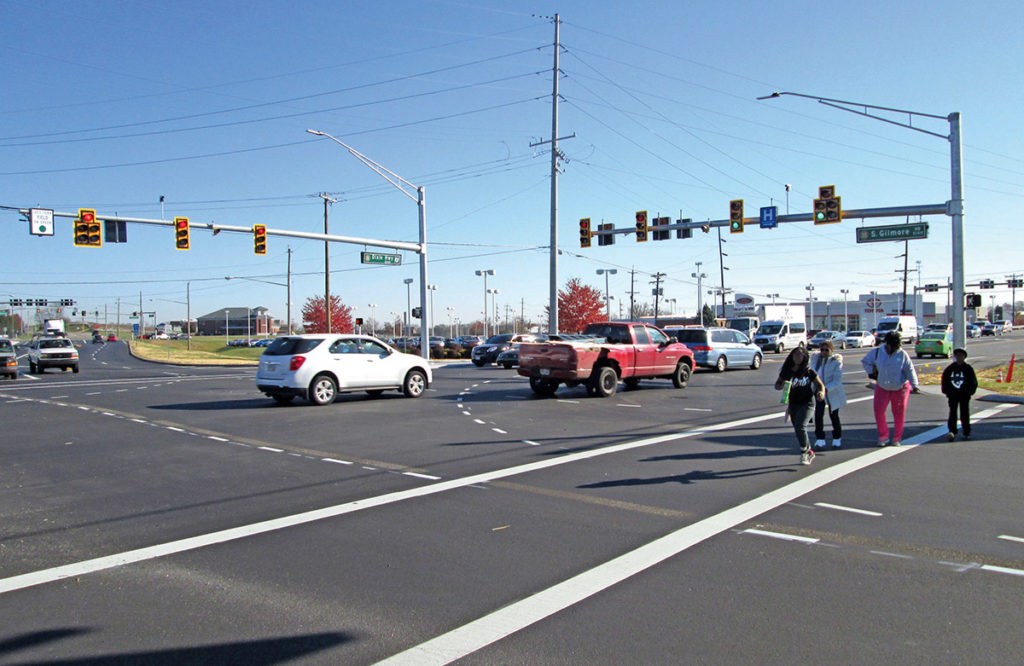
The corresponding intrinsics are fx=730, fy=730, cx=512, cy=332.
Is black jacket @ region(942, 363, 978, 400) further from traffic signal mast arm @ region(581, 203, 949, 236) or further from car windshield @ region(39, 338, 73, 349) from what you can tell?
car windshield @ region(39, 338, 73, 349)

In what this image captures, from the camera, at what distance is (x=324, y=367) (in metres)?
16.6

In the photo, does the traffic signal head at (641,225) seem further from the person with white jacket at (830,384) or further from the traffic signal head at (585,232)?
the person with white jacket at (830,384)

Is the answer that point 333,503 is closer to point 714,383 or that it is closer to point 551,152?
point 714,383

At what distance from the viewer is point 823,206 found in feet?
88.3

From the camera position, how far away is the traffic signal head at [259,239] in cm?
2762

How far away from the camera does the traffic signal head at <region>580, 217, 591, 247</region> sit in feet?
106

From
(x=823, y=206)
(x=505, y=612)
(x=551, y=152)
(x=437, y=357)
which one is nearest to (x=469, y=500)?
(x=505, y=612)

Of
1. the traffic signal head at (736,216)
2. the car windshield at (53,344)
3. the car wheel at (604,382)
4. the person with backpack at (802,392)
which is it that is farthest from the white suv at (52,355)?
the person with backpack at (802,392)

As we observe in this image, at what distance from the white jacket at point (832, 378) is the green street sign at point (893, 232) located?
69.9ft

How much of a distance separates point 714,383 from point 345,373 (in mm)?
12185

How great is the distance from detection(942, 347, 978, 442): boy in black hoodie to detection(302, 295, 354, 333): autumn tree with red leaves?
63222 mm

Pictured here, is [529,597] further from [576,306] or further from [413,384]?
[576,306]

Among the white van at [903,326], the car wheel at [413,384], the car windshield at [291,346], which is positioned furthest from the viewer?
the white van at [903,326]

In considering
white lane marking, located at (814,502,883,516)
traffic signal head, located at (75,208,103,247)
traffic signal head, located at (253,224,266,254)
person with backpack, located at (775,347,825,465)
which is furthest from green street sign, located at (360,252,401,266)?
white lane marking, located at (814,502,883,516)
